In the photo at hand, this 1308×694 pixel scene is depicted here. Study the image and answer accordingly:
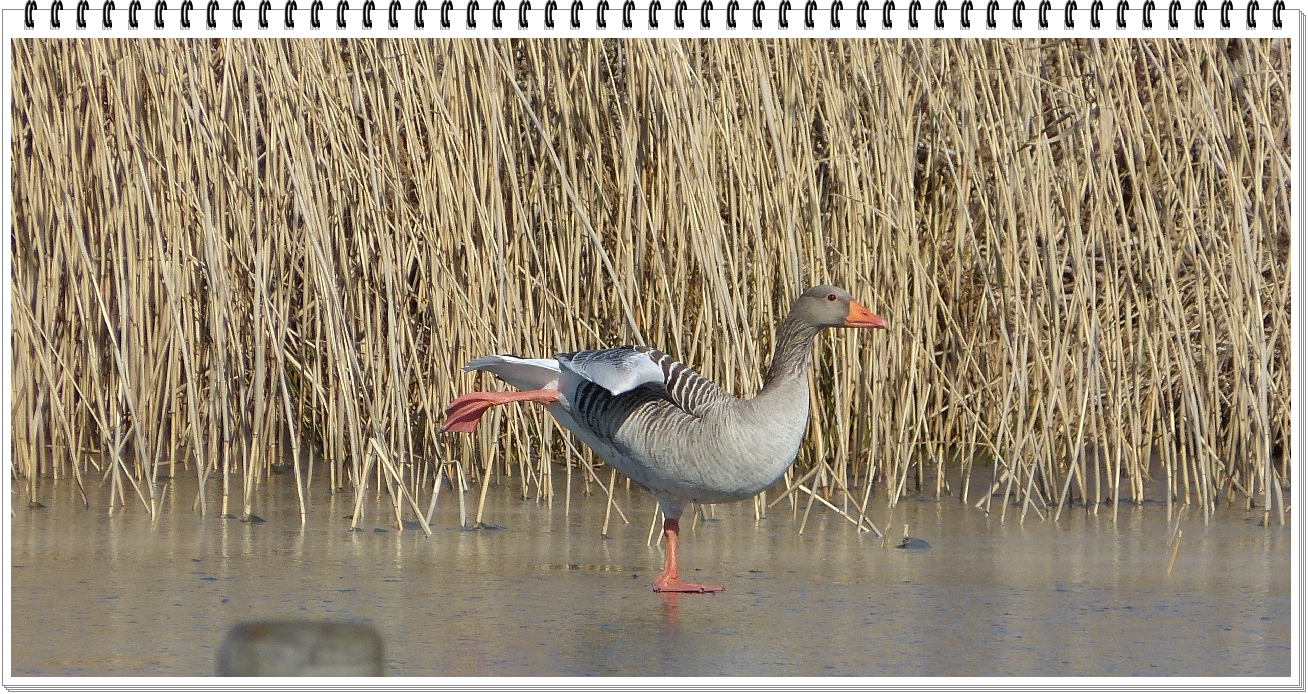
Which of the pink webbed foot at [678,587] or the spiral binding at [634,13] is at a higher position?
the spiral binding at [634,13]

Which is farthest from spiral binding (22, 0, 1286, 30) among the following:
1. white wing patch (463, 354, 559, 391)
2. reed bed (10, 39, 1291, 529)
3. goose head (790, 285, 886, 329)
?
reed bed (10, 39, 1291, 529)

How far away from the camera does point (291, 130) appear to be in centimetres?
666

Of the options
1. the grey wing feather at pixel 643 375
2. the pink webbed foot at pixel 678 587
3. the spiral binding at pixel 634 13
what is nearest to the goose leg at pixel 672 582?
the pink webbed foot at pixel 678 587

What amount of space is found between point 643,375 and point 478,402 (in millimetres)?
740

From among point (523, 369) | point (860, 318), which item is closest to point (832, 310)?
point (860, 318)

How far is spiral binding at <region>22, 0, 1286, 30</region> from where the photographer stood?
477 centimetres

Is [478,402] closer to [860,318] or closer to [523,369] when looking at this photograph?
[523,369]

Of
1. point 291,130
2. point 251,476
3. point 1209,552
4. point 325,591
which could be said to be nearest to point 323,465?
point 251,476

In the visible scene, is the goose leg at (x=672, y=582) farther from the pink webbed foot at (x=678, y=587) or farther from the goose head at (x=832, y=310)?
the goose head at (x=832, y=310)

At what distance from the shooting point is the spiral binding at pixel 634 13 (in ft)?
15.6

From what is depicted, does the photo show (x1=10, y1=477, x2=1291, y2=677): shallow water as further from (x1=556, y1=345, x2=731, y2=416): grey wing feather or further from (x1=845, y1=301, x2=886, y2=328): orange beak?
(x1=845, y1=301, x2=886, y2=328): orange beak

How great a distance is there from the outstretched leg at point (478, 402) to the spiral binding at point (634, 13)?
1.39m

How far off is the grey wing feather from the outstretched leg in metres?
0.15

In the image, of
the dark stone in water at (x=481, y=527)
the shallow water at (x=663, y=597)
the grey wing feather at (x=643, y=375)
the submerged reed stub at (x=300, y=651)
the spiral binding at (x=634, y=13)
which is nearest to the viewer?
A: the submerged reed stub at (x=300, y=651)
